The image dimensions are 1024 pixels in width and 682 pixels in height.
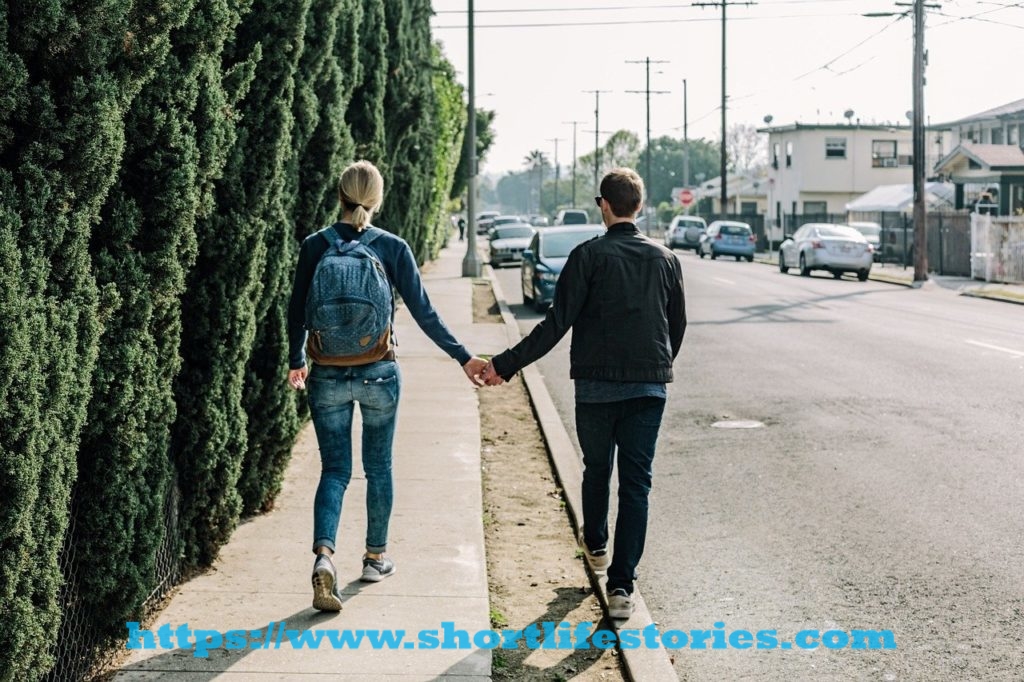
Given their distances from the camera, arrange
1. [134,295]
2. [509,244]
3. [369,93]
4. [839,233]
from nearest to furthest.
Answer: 1. [134,295]
2. [369,93]
3. [839,233]
4. [509,244]

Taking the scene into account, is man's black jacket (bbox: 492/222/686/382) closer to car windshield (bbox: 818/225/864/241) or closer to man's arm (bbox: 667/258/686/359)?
man's arm (bbox: 667/258/686/359)

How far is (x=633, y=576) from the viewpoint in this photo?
6.09 m

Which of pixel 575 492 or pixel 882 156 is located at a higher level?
pixel 882 156

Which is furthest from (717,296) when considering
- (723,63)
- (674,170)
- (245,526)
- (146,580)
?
(674,170)

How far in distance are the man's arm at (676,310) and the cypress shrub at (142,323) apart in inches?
Result: 83.0

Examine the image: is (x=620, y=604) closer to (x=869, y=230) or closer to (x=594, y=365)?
(x=594, y=365)

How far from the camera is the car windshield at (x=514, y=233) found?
A: 47.5 m

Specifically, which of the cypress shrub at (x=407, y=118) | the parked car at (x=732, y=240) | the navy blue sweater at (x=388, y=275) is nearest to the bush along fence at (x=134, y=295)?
the navy blue sweater at (x=388, y=275)

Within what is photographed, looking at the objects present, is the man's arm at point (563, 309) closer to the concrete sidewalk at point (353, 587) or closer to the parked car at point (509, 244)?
the concrete sidewalk at point (353, 587)

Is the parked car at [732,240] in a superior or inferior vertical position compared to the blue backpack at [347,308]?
superior

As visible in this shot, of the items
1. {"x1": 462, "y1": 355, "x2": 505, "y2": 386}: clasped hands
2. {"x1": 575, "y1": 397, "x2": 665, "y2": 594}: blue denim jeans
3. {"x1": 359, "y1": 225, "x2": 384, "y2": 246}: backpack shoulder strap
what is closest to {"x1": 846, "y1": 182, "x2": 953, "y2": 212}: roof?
{"x1": 462, "y1": 355, "x2": 505, "y2": 386}: clasped hands

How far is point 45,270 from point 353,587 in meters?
2.74

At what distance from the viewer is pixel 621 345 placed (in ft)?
19.4

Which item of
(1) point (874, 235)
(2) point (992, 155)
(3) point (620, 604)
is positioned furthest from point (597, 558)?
(1) point (874, 235)
